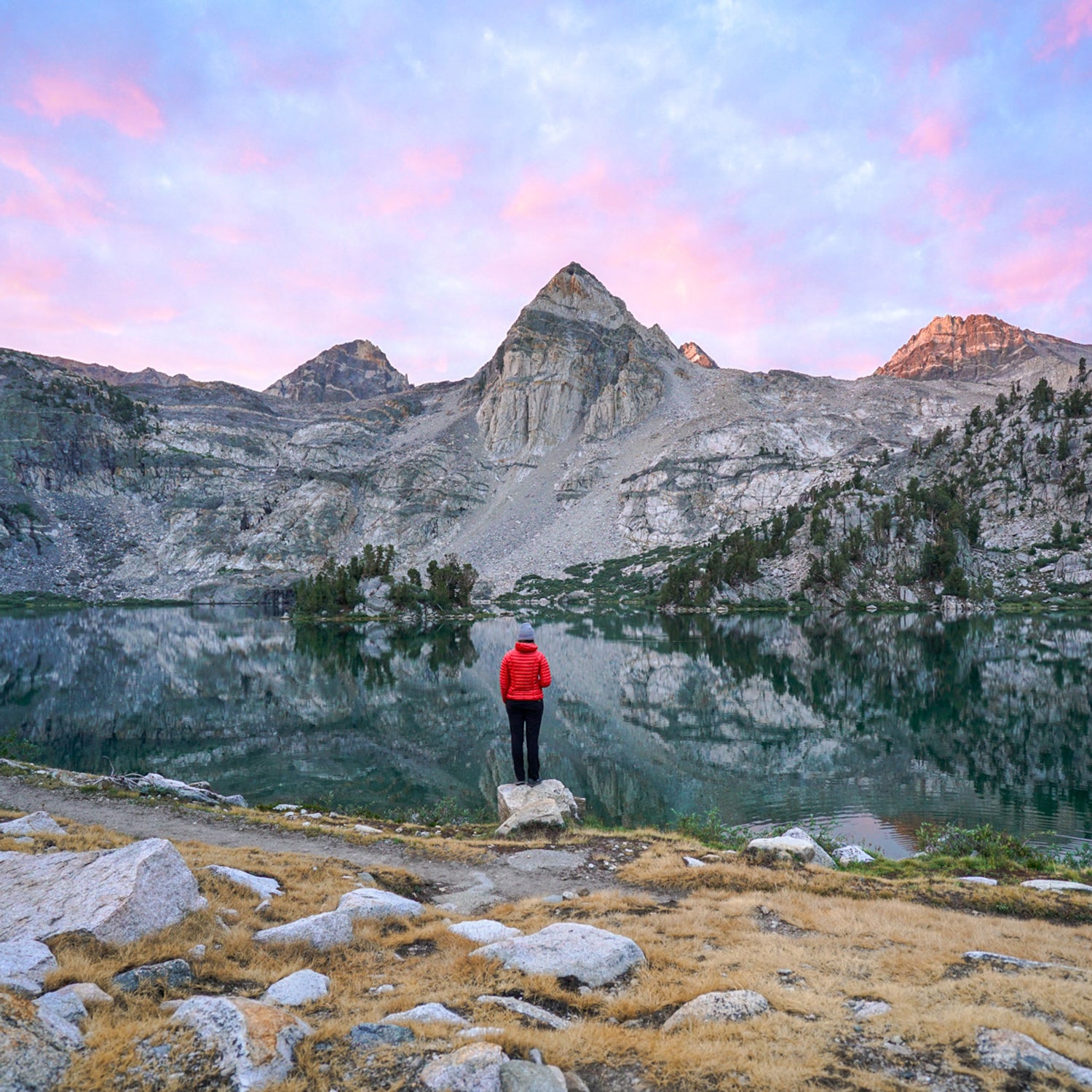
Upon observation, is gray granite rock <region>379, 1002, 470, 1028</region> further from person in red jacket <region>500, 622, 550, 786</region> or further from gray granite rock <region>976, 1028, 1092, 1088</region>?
person in red jacket <region>500, 622, 550, 786</region>

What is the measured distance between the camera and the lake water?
20.8 metres

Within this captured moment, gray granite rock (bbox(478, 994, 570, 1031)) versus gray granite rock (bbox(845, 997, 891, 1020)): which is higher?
gray granite rock (bbox(845, 997, 891, 1020))

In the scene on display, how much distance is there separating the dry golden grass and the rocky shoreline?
0.09 feet

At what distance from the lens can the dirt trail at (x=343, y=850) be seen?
36.6ft

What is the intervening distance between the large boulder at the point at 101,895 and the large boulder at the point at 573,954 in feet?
11.4

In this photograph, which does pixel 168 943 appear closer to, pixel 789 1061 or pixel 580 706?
pixel 789 1061

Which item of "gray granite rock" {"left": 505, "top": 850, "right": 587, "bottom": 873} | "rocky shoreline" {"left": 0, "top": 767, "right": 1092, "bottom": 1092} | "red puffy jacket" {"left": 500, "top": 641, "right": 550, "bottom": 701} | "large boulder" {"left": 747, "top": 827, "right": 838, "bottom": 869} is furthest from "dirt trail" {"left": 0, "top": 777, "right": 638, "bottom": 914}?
"red puffy jacket" {"left": 500, "top": 641, "right": 550, "bottom": 701}

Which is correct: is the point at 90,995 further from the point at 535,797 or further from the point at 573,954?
the point at 535,797

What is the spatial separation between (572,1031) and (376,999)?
190cm

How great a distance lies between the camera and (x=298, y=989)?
607 centimetres

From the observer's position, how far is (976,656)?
167 feet

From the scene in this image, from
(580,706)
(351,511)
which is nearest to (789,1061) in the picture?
(580,706)

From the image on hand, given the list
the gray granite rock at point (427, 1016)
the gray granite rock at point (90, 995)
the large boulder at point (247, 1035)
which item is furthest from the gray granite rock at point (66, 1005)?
the gray granite rock at point (427, 1016)

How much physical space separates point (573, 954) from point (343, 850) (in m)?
7.94
